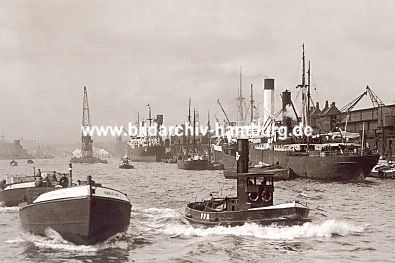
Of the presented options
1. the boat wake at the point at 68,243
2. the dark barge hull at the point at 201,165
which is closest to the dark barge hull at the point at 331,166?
the dark barge hull at the point at 201,165

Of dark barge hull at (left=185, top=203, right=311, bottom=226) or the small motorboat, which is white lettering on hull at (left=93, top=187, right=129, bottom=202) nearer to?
dark barge hull at (left=185, top=203, right=311, bottom=226)

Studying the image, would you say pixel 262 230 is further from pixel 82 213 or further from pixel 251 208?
pixel 82 213

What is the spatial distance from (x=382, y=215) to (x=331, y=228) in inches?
442

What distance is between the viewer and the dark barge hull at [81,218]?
27.7 meters

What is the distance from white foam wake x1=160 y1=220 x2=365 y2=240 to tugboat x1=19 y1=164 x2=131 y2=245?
5.59 metres

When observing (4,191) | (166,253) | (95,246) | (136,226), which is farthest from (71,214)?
(4,191)

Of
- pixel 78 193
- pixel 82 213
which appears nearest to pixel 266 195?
pixel 82 213

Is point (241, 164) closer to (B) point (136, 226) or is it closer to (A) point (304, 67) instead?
(B) point (136, 226)

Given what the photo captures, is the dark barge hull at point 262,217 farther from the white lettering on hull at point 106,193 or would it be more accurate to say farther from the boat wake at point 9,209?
the boat wake at point 9,209

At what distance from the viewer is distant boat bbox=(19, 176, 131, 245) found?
27641 mm

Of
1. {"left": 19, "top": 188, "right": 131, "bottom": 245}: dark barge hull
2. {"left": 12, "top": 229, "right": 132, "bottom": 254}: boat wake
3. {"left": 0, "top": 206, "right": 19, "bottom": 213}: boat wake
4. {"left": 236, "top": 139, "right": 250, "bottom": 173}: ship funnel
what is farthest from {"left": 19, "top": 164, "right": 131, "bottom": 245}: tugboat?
{"left": 0, "top": 206, "right": 19, "bottom": 213}: boat wake

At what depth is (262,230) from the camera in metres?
31.6

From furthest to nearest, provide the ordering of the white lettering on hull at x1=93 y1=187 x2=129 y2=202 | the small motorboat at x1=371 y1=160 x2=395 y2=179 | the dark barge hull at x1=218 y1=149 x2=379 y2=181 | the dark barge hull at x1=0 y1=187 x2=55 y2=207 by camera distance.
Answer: the small motorboat at x1=371 y1=160 x2=395 y2=179
the dark barge hull at x1=218 y1=149 x2=379 y2=181
the dark barge hull at x1=0 y1=187 x2=55 y2=207
the white lettering on hull at x1=93 y1=187 x2=129 y2=202

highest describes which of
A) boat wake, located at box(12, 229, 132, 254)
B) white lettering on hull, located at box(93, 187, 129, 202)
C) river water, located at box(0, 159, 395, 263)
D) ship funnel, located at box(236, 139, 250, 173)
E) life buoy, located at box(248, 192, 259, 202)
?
ship funnel, located at box(236, 139, 250, 173)
